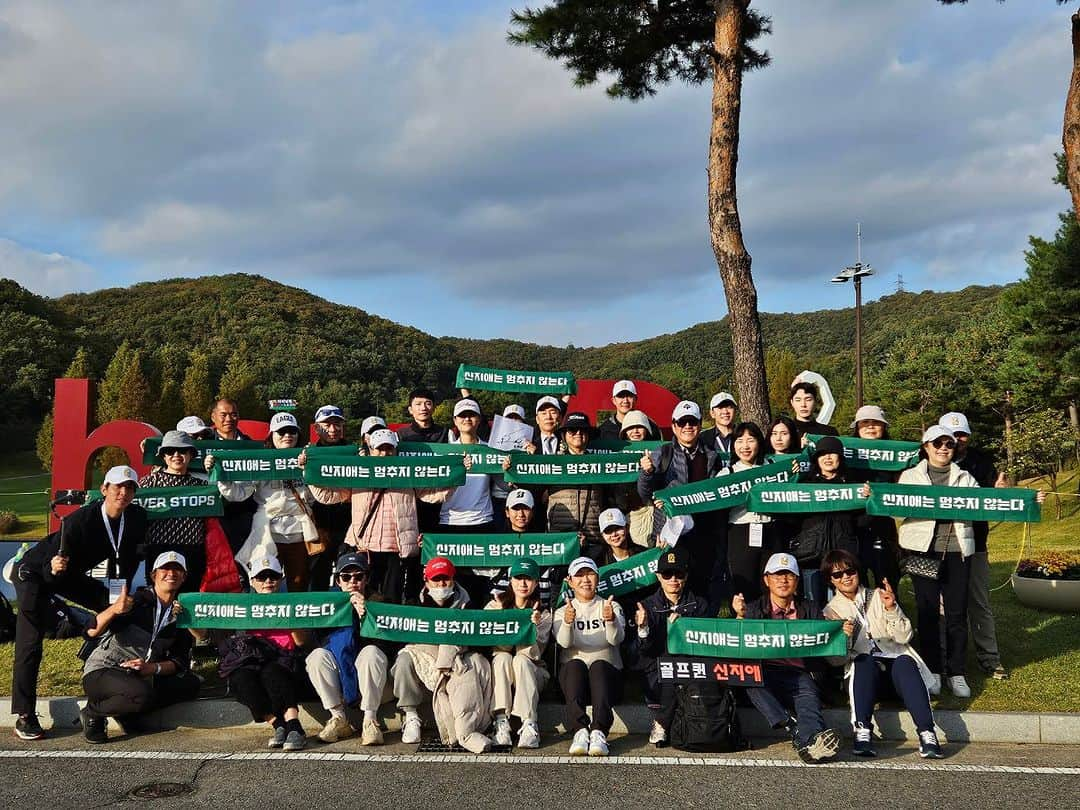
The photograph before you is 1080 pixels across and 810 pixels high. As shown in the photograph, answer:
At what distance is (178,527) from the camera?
7.39 m

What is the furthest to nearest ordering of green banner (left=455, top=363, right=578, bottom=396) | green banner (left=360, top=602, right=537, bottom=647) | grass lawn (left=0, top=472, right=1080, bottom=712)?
green banner (left=455, top=363, right=578, bottom=396)
grass lawn (left=0, top=472, right=1080, bottom=712)
green banner (left=360, top=602, right=537, bottom=647)

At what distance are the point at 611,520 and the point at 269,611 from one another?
265 cm

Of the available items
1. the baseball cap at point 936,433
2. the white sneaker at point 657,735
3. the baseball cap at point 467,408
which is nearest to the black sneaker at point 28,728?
the baseball cap at point 467,408

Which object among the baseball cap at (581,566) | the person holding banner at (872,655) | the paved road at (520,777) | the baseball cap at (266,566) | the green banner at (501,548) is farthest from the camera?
the green banner at (501,548)

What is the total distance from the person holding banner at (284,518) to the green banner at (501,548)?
1233mm

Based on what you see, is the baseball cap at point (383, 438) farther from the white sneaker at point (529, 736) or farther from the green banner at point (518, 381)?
the white sneaker at point (529, 736)

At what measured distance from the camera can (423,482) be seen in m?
7.52

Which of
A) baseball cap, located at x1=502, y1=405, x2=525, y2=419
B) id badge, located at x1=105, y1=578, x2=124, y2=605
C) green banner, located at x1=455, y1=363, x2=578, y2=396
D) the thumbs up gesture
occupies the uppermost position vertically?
green banner, located at x1=455, y1=363, x2=578, y2=396

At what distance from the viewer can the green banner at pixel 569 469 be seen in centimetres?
772

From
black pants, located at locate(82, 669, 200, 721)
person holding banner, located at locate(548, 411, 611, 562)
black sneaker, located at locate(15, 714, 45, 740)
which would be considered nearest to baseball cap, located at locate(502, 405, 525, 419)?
person holding banner, located at locate(548, 411, 611, 562)

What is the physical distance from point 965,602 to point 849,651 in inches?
56.4

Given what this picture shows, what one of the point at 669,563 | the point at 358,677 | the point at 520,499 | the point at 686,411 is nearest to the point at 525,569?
the point at 520,499

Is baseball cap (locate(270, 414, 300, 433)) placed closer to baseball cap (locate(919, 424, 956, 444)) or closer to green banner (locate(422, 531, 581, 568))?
green banner (locate(422, 531, 581, 568))

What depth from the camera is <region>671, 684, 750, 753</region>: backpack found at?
Answer: 231 inches
